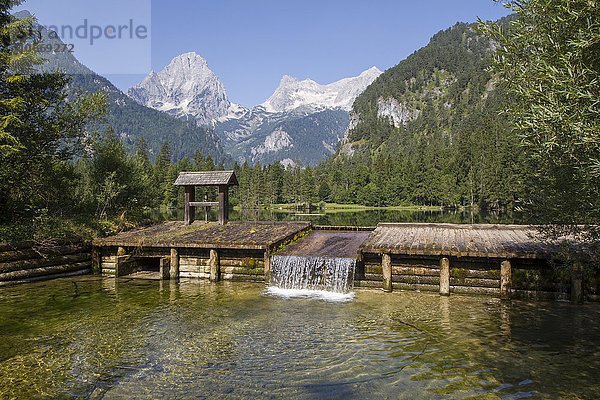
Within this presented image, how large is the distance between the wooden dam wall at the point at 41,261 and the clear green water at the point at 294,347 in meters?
2.53

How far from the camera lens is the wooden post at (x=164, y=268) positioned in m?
22.2

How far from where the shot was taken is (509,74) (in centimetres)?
1225

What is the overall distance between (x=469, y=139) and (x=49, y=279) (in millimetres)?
139494

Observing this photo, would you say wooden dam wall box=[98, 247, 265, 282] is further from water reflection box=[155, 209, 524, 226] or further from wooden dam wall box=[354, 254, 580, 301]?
water reflection box=[155, 209, 524, 226]

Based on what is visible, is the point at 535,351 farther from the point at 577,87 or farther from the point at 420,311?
the point at 577,87

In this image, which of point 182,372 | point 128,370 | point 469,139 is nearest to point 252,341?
point 182,372

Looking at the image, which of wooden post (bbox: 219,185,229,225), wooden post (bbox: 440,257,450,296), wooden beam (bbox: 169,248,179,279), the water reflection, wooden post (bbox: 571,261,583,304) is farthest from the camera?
the water reflection

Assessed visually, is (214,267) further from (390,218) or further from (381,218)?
(381,218)

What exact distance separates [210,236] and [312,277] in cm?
702

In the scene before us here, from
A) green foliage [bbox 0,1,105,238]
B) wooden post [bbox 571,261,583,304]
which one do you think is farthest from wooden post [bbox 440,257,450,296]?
green foliage [bbox 0,1,105,238]

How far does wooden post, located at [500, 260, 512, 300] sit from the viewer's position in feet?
56.2

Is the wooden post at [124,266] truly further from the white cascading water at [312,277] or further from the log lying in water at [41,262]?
the white cascading water at [312,277]

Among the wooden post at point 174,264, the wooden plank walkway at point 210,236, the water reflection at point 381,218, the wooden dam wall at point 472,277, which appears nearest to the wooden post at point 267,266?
the wooden plank walkway at point 210,236

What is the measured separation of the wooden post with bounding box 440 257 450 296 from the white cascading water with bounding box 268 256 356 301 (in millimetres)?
3948
